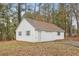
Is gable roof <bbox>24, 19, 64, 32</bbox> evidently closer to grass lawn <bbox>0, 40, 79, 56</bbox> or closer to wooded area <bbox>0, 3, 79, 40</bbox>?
wooded area <bbox>0, 3, 79, 40</bbox>

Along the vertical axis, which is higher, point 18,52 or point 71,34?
point 71,34

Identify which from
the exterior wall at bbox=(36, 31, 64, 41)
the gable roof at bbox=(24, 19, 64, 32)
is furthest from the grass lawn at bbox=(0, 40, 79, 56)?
the gable roof at bbox=(24, 19, 64, 32)

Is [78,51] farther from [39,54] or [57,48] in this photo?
[39,54]

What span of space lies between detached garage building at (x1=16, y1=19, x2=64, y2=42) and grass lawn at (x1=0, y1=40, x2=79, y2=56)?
0.17 ft

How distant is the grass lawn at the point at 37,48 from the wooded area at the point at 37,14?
10 centimetres

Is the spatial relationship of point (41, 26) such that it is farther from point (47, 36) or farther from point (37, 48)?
point (37, 48)

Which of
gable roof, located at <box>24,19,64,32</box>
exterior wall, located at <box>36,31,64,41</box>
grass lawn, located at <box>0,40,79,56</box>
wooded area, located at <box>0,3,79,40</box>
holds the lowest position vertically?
grass lawn, located at <box>0,40,79,56</box>

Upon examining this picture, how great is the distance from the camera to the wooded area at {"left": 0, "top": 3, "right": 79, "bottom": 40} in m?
1.69

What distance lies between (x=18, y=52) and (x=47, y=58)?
306mm

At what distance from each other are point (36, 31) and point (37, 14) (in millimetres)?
178

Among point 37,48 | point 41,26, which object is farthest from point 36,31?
point 37,48

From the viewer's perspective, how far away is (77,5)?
1684 mm

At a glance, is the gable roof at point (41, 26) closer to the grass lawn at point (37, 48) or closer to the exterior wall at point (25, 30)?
the exterior wall at point (25, 30)

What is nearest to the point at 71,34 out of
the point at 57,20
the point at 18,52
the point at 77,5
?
the point at 57,20
